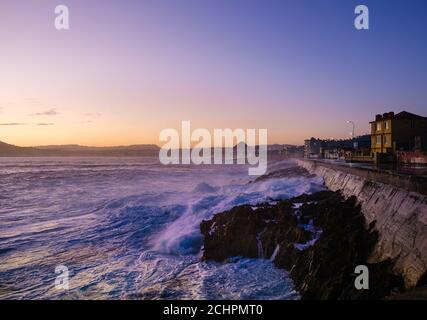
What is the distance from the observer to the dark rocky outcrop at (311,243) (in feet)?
28.6

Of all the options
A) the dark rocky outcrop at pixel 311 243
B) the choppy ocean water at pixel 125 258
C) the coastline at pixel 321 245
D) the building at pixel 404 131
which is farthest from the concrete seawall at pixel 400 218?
the building at pixel 404 131

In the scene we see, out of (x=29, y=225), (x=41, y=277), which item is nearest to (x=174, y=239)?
(x=41, y=277)

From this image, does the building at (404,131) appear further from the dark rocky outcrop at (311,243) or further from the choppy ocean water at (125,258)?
the dark rocky outcrop at (311,243)

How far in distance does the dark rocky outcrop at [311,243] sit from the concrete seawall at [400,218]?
354 mm

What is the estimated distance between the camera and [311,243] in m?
12.1

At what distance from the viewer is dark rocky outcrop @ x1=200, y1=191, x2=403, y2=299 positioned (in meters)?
8.73

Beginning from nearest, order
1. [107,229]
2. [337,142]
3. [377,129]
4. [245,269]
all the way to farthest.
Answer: [245,269], [107,229], [377,129], [337,142]

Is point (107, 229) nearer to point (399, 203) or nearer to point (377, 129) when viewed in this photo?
point (399, 203)

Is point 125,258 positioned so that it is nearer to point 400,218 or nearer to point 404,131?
point 400,218

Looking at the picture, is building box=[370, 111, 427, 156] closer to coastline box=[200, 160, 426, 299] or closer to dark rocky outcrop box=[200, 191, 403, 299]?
dark rocky outcrop box=[200, 191, 403, 299]

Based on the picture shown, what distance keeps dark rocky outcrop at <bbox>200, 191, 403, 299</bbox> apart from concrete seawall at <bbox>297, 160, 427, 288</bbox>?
0.35 m

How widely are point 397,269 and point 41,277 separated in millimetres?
10955

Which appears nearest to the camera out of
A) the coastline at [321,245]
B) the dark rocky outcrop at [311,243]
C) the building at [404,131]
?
the coastline at [321,245]
